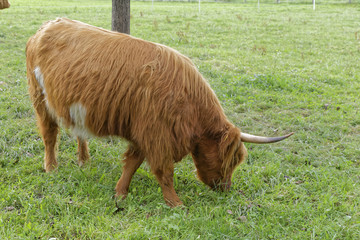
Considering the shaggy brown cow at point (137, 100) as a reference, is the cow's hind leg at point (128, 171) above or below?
below

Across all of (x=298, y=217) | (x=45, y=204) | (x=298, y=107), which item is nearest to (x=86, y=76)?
(x=45, y=204)

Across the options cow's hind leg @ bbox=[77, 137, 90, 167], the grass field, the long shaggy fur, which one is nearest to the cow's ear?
the long shaggy fur

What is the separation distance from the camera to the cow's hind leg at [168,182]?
11.7ft

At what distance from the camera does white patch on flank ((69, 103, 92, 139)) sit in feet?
11.6

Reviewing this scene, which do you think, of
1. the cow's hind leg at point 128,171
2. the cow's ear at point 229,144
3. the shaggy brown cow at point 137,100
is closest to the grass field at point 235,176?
the cow's hind leg at point 128,171

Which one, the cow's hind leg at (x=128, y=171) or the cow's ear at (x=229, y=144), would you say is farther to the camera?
the cow's hind leg at (x=128, y=171)

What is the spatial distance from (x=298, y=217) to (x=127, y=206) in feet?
5.46

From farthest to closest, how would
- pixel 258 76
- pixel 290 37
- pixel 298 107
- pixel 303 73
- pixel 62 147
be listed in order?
pixel 290 37 → pixel 303 73 → pixel 258 76 → pixel 298 107 → pixel 62 147

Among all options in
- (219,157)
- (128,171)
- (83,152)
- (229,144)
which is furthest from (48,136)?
(229,144)

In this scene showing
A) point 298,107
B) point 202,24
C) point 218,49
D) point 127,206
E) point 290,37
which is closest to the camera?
point 127,206

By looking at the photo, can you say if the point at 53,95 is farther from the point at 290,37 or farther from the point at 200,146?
the point at 290,37

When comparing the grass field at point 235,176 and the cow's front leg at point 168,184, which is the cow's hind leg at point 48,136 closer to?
the grass field at point 235,176

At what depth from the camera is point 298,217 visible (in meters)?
3.47

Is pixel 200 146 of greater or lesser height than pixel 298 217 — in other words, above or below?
above
